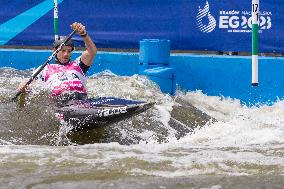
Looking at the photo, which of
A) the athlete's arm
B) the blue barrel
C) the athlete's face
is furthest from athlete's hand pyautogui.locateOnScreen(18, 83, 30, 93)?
the blue barrel

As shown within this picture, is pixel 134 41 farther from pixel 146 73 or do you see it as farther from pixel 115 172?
pixel 115 172

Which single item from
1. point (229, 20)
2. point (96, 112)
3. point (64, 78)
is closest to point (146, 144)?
point (96, 112)

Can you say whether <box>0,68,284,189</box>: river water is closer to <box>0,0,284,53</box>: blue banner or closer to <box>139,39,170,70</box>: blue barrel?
<box>139,39,170,70</box>: blue barrel

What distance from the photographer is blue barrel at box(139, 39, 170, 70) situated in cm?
934

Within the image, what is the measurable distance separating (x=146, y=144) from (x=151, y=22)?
3.89m

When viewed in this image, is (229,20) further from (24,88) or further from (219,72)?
(24,88)

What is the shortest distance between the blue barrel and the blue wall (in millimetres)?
560

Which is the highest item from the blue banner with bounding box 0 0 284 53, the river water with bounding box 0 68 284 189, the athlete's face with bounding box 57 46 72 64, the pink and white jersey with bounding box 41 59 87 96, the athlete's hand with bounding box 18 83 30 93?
the blue banner with bounding box 0 0 284 53

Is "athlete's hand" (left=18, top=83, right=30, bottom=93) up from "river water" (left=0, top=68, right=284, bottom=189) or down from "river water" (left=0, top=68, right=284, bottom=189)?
up

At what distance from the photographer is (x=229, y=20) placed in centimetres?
969

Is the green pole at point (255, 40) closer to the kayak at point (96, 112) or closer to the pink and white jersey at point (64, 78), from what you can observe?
the kayak at point (96, 112)

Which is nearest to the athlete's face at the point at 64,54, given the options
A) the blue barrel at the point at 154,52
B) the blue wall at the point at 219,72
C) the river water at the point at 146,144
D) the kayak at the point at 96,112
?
the river water at the point at 146,144

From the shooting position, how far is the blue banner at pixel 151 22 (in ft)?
31.5

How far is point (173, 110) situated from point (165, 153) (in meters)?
2.77
